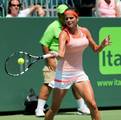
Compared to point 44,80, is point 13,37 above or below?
above

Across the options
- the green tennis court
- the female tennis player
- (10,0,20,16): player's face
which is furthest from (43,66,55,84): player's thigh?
the female tennis player

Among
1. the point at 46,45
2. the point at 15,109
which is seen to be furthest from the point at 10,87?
the point at 46,45

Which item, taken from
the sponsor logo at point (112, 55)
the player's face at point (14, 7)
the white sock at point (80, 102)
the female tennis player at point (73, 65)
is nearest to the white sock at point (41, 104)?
the white sock at point (80, 102)

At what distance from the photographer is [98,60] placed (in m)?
10.3

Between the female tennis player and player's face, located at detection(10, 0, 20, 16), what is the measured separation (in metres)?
2.77

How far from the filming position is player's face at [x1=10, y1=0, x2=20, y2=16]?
10.1 metres

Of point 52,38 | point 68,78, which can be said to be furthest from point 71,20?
point 52,38

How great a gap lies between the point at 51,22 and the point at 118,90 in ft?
5.92

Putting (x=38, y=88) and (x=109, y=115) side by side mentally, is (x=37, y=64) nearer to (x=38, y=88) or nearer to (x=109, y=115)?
(x=38, y=88)

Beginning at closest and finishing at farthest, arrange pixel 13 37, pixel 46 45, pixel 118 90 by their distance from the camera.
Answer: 1. pixel 46 45
2. pixel 13 37
3. pixel 118 90

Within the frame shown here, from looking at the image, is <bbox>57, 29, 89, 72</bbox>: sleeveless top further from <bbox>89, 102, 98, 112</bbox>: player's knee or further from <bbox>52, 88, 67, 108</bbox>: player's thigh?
<bbox>89, 102, 98, 112</bbox>: player's knee

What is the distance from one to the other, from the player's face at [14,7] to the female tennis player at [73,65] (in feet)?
9.09

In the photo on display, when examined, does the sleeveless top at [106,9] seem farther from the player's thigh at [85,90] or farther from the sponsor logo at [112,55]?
the player's thigh at [85,90]

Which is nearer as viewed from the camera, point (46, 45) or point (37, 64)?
point (46, 45)
